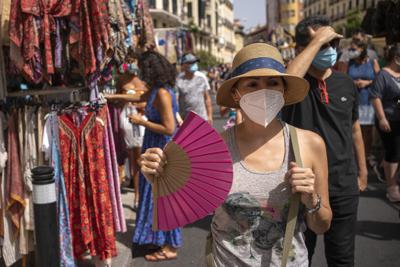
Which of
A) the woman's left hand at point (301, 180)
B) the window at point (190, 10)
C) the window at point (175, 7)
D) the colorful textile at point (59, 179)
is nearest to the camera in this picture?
the woman's left hand at point (301, 180)

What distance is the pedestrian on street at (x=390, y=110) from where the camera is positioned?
548cm

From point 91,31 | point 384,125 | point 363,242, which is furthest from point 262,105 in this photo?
point 384,125

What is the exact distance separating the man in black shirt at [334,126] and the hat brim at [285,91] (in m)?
0.72

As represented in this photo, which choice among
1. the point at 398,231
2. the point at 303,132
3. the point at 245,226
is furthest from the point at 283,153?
the point at 398,231

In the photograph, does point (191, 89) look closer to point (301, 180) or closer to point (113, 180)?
point (113, 180)

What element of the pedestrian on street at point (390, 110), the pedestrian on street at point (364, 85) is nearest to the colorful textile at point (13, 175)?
the pedestrian on street at point (390, 110)

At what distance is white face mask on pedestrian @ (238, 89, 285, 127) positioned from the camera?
1797 mm

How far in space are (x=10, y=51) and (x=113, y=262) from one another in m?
2.03

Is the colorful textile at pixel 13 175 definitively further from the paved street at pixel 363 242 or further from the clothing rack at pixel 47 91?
the paved street at pixel 363 242

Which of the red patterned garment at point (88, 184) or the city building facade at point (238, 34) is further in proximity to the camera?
the city building facade at point (238, 34)

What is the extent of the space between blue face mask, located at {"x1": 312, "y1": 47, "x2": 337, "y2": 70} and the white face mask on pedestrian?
1.01m

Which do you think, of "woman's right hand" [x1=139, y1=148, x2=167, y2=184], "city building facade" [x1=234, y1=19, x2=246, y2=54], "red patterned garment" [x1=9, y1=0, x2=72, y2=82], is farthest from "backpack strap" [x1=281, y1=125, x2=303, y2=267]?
"city building facade" [x1=234, y1=19, x2=246, y2=54]

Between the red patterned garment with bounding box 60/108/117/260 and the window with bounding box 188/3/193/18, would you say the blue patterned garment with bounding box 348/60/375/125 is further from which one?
the window with bounding box 188/3/193/18

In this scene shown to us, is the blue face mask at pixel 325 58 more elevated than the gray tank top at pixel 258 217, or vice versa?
the blue face mask at pixel 325 58
